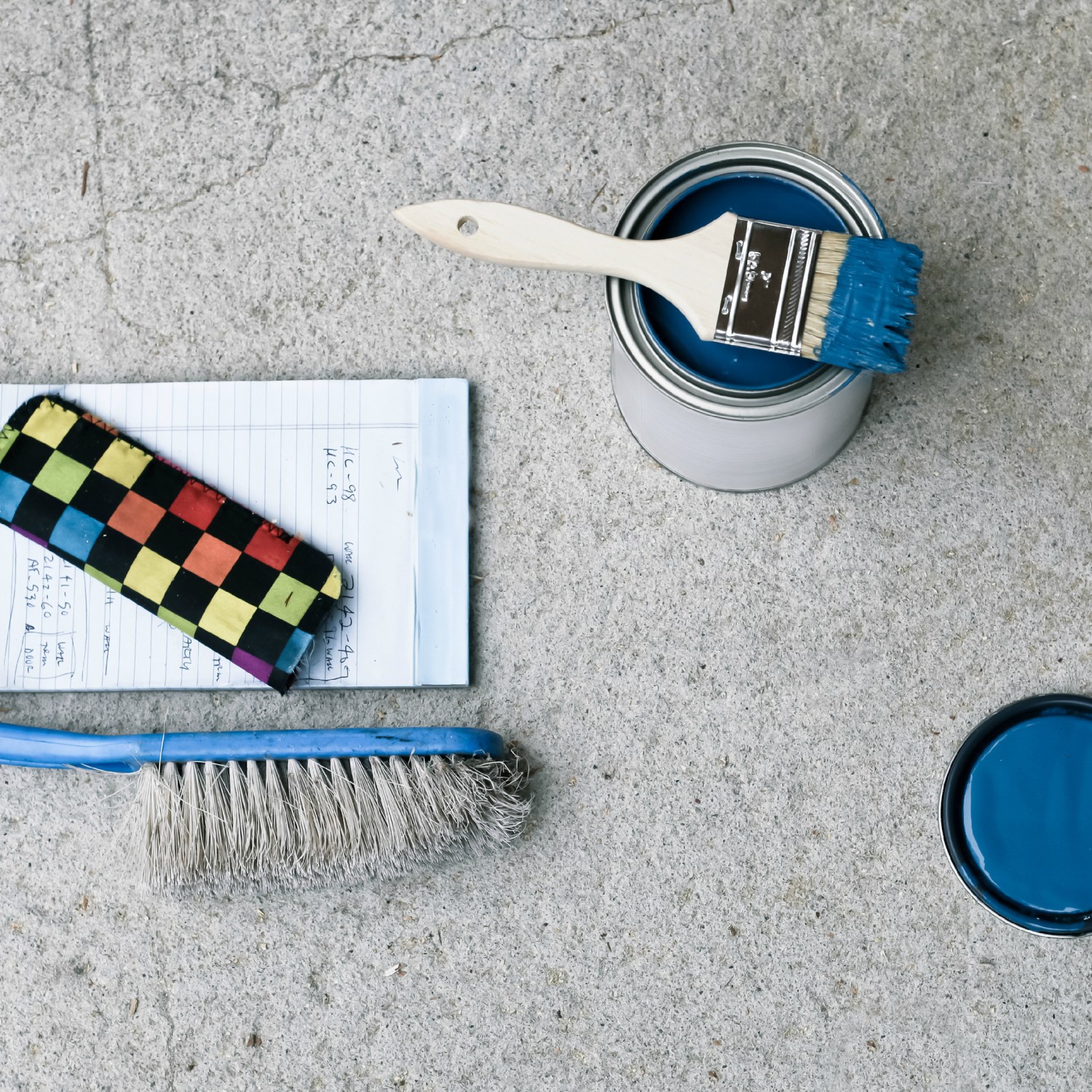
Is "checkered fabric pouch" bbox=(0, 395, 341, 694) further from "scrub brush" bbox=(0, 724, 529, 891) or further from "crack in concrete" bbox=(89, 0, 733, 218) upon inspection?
"crack in concrete" bbox=(89, 0, 733, 218)

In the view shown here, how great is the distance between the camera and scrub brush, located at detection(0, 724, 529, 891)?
25.1 inches

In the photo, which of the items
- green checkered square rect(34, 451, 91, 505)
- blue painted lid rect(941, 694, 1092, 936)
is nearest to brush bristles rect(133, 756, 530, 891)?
green checkered square rect(34, 451, 91, 505)

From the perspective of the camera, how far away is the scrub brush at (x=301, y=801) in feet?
2.09

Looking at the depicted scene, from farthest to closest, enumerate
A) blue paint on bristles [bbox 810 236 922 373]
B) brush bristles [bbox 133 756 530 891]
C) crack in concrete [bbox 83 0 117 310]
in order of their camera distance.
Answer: crack in concrete [bbox 83 0 117 310]
brush bristles [bbox 133 756 530 891]
blue paint on bristles [bbox 810 236 922 373]

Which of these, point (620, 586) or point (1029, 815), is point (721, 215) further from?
point (1029, 815)

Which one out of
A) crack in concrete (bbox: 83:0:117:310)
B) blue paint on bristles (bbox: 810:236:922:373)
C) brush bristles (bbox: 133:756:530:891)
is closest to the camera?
blue paint on bristles (bbox: 810:236:922:373)

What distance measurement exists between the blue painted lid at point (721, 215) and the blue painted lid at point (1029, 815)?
313 millimetres

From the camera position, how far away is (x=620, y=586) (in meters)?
0.70

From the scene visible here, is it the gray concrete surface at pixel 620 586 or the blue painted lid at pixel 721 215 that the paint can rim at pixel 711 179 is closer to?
the blue painted lid at pixel 721 215

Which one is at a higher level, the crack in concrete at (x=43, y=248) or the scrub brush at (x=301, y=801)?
the crack in concrete at (x=43, y=248)

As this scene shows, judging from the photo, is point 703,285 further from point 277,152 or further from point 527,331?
point 277,152

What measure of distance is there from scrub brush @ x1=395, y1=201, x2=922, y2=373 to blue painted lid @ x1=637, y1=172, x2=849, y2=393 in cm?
2

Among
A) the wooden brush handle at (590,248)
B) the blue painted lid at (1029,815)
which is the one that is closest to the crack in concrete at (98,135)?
the wooden brush handle at (590,248)

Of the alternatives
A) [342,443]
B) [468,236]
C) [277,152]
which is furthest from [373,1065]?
[277,152]
